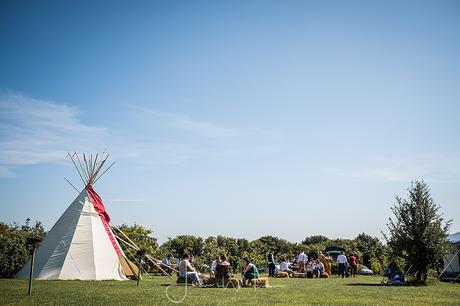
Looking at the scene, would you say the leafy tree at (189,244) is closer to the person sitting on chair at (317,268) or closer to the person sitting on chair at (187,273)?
the person sitting on chair at (317,268)

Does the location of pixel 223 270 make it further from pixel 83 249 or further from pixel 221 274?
pixel 83 249

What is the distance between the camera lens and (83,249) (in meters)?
21.1

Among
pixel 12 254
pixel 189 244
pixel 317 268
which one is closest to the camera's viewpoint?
pixel 12 254

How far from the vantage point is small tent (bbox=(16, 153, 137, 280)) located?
67.2ft

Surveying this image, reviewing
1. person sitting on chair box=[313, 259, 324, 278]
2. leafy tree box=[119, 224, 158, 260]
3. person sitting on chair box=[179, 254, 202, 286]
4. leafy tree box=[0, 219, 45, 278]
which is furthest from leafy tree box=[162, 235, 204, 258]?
person sitting on chair box=[179, 254, 202, 286]

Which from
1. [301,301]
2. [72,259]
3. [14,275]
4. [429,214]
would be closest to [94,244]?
[72,259]

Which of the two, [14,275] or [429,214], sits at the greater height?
[429,214]

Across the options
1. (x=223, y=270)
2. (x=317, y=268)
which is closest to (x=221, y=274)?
(x=223, y=270)

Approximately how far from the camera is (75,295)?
12688 mm

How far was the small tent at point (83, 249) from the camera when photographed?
806 inches

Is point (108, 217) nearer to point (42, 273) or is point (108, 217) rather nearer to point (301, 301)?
point (42, 273)

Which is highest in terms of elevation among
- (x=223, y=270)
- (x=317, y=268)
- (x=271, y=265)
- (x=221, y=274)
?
(x=223, y=270)

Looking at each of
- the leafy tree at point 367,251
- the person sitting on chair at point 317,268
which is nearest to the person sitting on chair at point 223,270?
the person sitting on chair at point 317,268

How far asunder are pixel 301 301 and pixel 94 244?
44.4 ft
